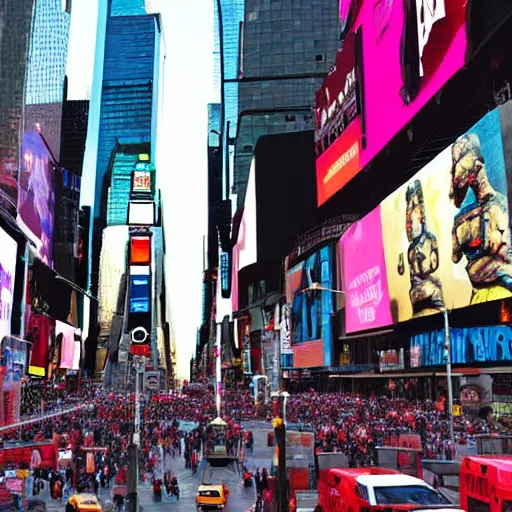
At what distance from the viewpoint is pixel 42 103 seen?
124438mm

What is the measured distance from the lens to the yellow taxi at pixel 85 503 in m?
18.6

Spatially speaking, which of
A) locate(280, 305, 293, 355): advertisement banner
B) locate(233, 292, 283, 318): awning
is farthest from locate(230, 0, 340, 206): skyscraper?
locate(280, 305, 293, 355): advertisement banner

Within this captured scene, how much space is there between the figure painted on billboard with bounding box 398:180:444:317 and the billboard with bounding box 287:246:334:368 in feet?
70.6

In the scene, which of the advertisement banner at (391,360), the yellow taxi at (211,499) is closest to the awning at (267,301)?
the advertisement banner at (391,360)

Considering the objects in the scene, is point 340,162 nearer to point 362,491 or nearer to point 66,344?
point 362,491

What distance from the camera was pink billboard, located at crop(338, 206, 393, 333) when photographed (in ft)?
160

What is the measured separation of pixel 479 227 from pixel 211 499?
60.8ft

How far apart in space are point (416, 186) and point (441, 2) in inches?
387

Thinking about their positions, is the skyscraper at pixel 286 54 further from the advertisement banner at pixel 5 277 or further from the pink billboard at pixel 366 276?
the pink billboard at pixel 366 276

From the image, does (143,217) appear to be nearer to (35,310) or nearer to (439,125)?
(439,125)

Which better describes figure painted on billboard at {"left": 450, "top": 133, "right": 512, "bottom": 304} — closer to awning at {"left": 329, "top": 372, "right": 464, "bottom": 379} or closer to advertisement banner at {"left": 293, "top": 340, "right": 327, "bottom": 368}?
awning at {"left": 329, "top": 372, "right": 464, "bottom": 379}

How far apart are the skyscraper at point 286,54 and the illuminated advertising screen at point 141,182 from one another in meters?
88.6

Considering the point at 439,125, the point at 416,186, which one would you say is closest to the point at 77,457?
the point at 416,186

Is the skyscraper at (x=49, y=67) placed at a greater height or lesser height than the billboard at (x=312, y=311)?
greater
